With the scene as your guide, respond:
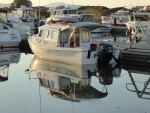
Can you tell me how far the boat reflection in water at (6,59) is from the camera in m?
20.3

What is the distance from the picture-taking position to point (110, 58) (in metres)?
21.5

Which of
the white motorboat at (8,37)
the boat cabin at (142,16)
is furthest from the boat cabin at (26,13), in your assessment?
the boat cabin at (142,16)

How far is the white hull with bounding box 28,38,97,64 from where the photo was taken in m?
20.4

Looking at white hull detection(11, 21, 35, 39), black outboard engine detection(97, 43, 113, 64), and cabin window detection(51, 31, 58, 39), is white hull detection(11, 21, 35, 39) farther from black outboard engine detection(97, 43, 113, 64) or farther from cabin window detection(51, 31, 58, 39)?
black outboard engine detection(97, 43, 113, 64)

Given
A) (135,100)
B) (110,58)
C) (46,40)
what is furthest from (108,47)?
(135,100)

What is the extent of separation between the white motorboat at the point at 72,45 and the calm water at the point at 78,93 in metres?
0.73

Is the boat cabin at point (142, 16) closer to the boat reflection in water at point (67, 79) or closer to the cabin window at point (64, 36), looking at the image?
the cabin window at point (64, 36)

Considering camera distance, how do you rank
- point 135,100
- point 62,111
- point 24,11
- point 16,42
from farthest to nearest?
point 24,11, point 16,42, point 135,100, point 62,111

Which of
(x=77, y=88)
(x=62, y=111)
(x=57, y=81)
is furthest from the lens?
(x=57, y=81)

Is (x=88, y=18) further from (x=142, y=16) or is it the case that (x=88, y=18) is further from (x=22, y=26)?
(x=142, y=16)

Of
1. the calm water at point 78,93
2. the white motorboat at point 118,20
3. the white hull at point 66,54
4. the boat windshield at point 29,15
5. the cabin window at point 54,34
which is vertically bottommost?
the calm water at point 78,93

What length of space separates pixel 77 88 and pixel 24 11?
28.4 meters

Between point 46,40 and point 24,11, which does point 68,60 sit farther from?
point 24,11

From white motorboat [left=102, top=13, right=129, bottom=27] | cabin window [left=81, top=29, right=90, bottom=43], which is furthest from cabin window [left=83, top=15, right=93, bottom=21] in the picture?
cabin window [left=81, top=29, right=90, bottom=43]
